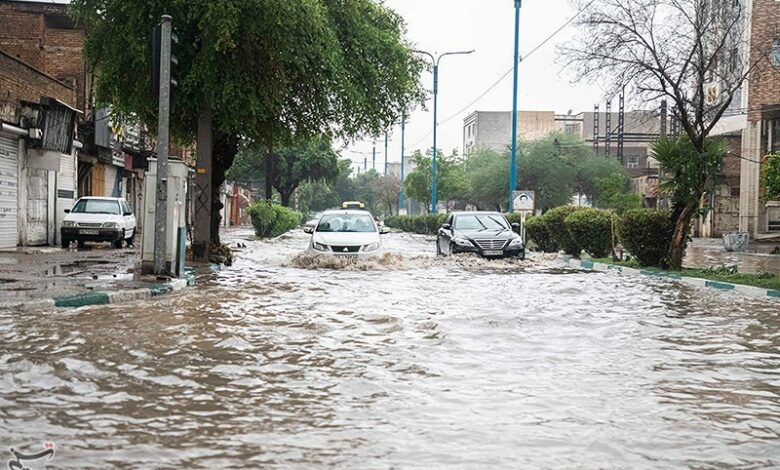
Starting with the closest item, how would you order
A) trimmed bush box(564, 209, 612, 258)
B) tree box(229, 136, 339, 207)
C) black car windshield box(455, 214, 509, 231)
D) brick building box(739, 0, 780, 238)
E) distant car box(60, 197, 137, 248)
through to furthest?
trimmed bush box(564, 209, 612, 258), black car windshield box(455, 214, 509, 231), distant car box(60, 197, 137, 248), brick building box(739, 0, 780, 238), tree box(229, 136, 339, 207)

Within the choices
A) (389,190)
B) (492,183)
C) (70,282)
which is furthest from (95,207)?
(389,190)

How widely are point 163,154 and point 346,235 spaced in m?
6.54

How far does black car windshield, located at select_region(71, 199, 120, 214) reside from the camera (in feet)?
82.4

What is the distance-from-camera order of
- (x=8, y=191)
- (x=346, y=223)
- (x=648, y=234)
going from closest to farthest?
(x=648, y=234) → (x=346, y=223) → (x=8, y=191)

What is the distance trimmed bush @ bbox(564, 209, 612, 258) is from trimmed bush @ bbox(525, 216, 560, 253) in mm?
2495

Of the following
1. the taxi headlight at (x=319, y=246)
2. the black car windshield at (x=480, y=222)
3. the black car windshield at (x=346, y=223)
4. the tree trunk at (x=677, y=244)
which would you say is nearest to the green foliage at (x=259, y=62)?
the black car windshield at (x=346, y=223)

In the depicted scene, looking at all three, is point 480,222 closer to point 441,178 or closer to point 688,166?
point 688,166

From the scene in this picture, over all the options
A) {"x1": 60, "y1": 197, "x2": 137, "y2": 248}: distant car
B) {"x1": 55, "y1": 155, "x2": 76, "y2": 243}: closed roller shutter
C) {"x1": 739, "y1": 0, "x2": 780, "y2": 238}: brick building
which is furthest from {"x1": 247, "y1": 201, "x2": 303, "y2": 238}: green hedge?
{"x1": 739, "y1": 0, "x2": 780, "y2": 238}: brick building

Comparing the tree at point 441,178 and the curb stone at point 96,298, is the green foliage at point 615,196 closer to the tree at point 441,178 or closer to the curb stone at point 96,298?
the curb stone at point 96,298

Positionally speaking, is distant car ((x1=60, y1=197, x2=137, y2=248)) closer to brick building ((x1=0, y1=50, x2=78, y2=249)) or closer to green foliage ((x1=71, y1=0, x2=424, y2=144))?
brick building ((x1=0, y1=50, x2=78, y2=249))

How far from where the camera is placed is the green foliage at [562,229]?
23859 millimetres

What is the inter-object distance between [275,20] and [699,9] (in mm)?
9642

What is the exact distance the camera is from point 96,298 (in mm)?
10867

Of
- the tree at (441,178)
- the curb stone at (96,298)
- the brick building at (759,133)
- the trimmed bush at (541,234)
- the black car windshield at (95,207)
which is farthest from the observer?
the tree at (441,178)
